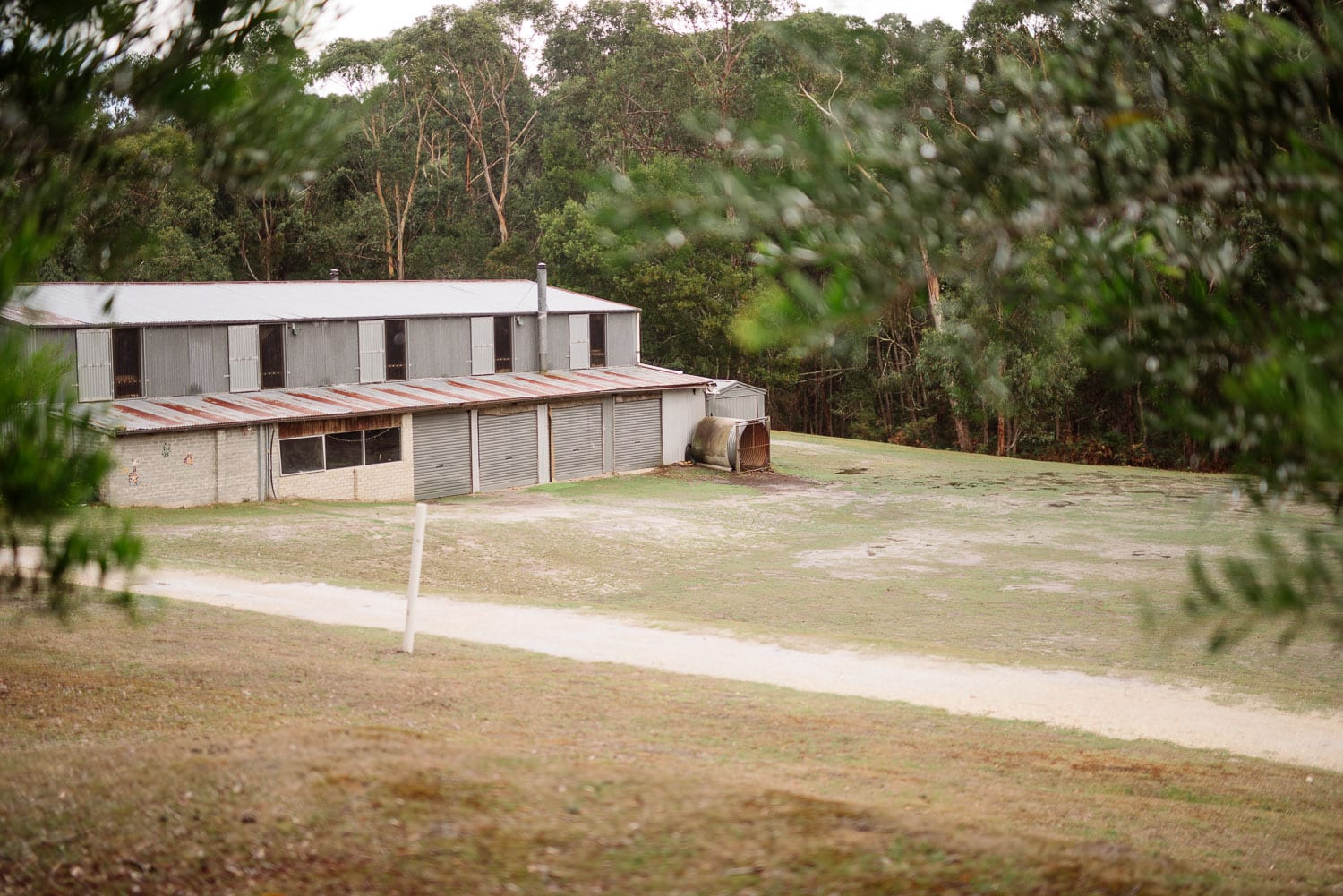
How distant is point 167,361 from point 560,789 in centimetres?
2738

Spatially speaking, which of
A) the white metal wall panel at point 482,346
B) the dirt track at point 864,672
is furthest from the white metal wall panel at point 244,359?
the dirt track at point 864,672

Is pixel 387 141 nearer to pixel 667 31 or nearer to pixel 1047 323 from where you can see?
pixel 667 31

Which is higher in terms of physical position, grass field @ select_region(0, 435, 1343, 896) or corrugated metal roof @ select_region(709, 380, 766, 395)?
corrugated metal roof @ select_region(709, 380, 766, 395)

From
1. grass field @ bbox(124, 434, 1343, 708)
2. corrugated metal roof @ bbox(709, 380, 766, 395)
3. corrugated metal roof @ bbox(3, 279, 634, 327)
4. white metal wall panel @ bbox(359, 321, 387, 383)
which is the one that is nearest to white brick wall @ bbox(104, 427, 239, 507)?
grass field @ bbox(124, 434, 1343, 708)

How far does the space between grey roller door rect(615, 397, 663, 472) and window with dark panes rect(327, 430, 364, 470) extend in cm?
919

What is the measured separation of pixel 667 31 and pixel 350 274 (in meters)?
20.3

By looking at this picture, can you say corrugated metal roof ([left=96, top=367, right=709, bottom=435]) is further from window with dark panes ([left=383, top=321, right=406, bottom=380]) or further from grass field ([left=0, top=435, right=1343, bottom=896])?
grass field ([left=0, top=435, right=1343, bottom=896])

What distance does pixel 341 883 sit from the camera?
576cm

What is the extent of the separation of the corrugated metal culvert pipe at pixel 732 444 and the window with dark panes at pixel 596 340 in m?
4.55

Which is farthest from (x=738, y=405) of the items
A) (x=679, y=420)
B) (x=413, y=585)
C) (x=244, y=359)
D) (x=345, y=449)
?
(x=413, y=585)

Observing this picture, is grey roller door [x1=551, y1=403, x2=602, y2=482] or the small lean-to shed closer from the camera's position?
grey roller door [x1=551, y1=403, x2=602, y2=482]

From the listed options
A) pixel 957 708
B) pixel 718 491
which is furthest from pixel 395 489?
pixel 957 708

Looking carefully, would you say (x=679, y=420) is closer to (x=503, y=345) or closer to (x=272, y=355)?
(x=503, y=345)

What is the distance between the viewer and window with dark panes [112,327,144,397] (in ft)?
100.0
